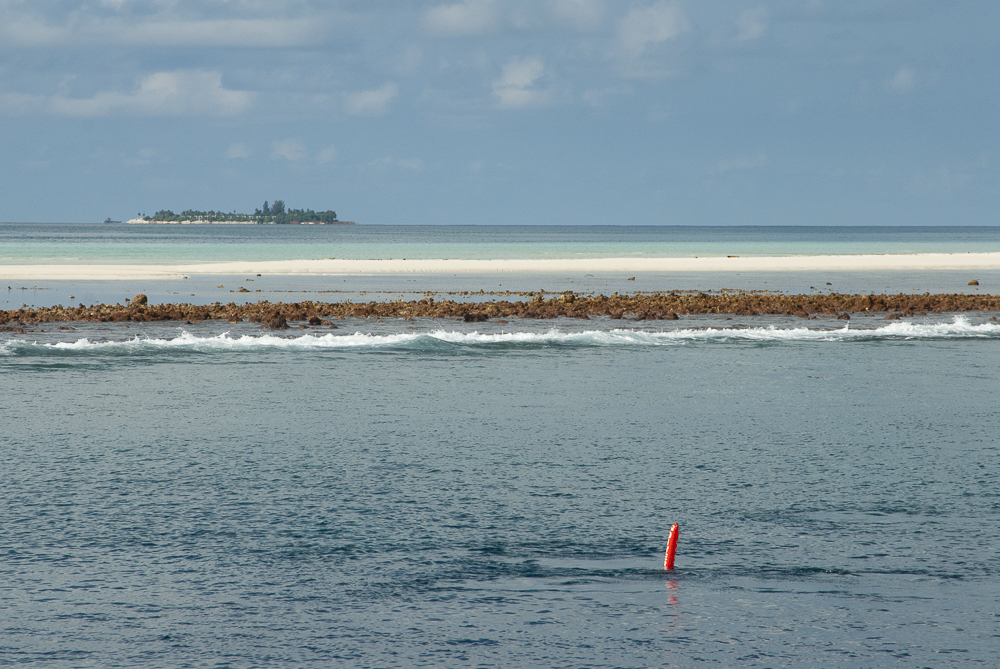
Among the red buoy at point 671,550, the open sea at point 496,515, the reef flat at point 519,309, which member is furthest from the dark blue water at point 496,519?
the reef flat at point 519,309

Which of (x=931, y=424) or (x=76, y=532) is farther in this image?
(x=931, y=424)

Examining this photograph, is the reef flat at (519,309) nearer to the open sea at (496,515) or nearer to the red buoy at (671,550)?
the open sea at (496,515)

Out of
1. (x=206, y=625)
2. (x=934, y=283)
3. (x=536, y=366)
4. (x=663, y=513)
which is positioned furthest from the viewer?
(x=934, y=283)

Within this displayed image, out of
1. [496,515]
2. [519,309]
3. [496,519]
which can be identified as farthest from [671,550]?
[519,309]

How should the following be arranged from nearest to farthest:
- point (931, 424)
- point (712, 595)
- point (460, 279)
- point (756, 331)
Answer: point (712, 595)
point (931, 424)
point (756, 331)
point (460, 279)

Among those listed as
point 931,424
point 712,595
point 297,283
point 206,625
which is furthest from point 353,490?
point 297,283

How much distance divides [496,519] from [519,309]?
2457 centimetres

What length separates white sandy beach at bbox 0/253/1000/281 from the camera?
64.1 meters

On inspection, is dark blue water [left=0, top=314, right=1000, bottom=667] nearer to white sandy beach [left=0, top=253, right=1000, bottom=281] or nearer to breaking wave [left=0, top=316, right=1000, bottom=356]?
breaking wave [left=0, top=316, right=1000, bottom=356]

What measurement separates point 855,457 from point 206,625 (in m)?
9.43

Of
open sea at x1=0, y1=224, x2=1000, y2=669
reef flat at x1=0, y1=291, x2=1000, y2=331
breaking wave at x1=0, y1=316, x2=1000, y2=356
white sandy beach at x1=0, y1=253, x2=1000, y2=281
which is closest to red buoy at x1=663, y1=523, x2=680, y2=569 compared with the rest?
open sea at x1=0, y1=224, x2=1000, y2=669

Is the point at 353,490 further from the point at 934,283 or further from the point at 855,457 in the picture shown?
the point at 934,283

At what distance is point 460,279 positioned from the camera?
191ft

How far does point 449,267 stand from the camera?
7381 cm
